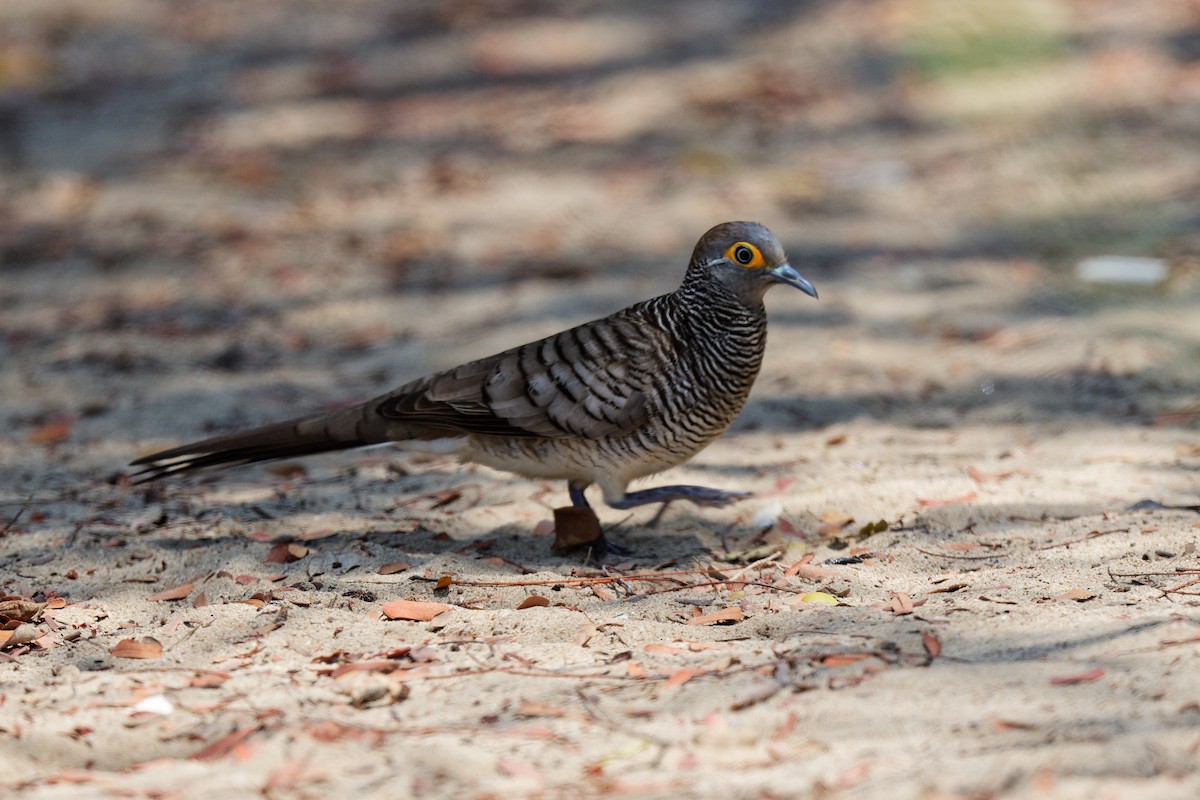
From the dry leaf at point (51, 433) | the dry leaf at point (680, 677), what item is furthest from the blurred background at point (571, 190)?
the dry leaf at point (680, 677)

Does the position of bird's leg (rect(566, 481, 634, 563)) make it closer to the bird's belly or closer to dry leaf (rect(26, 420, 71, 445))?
the bird's belly

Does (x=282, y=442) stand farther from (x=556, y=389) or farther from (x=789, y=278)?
(x=789, y=278)

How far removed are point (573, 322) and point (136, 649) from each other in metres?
3.83

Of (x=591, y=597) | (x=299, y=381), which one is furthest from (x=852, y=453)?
(x=299, y=381)

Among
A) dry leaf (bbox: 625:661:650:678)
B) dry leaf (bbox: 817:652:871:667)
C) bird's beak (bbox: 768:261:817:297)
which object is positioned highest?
bird's beak (bbox: 768:261:817:297)

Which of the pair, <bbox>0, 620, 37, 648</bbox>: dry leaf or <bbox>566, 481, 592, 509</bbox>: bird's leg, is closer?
<bbox>0, 620, 37, 648</bbox>: dry leaf

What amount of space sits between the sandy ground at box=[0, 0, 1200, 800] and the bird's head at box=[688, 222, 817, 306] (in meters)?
0.88

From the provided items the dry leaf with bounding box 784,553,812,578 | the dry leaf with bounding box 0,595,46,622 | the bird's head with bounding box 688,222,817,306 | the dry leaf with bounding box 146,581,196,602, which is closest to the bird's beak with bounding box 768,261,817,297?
the bird's head with bounding box 688,222,817,306

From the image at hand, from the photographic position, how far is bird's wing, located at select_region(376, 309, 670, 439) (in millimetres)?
4762

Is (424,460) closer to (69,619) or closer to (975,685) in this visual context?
(69,619)

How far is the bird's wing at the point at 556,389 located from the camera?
4762mm

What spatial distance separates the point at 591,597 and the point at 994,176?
19.6 feet

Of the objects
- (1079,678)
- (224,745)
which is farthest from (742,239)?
(224,745)

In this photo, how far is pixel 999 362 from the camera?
6785mm
